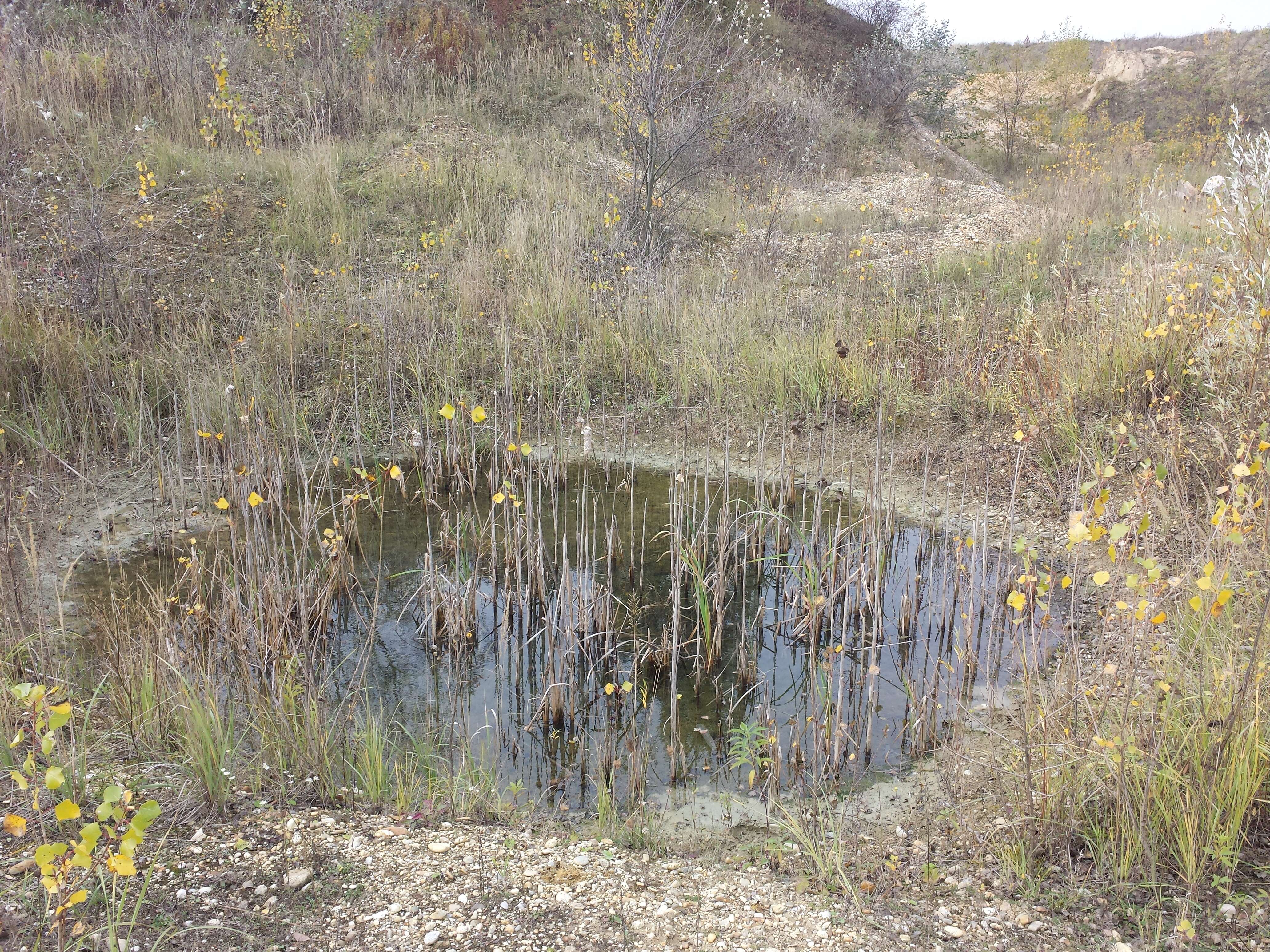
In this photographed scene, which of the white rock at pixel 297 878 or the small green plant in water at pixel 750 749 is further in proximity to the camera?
the small green plant in water at pixel 750 749

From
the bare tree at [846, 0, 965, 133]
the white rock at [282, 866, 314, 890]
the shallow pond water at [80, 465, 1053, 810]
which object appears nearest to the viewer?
the white rock at [282, 866, 314, 890]

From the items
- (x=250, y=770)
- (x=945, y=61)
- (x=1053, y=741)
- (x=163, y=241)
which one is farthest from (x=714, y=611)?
(x=945, y=61)

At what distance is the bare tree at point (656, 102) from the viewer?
303 inches

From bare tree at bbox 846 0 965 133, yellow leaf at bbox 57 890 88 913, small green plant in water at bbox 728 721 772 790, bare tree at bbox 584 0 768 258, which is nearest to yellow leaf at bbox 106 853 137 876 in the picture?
yellow leaf at bbox 57 890 88 913

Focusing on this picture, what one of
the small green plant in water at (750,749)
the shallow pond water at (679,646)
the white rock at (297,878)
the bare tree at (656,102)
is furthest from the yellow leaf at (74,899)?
the bare tree at (656,102)

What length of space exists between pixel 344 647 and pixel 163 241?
5.54m

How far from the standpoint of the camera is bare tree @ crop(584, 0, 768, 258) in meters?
7.69

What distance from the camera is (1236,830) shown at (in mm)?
2107

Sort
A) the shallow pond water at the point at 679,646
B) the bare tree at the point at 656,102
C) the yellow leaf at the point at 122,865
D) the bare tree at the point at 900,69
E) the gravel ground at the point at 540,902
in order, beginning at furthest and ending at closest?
the bare tree at the point at 900,69 < the bare tree at the point at 656,102 < the shallow pond water at the point at 679,646 < the gravel ground at the point at 540,902 < the yellow leaf at the point at 122,865

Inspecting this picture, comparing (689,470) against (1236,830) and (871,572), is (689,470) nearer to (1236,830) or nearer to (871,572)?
(871,572)

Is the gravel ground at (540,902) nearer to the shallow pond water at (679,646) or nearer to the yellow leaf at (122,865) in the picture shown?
the shallow pond water at (679,646)

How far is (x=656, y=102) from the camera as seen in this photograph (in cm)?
786

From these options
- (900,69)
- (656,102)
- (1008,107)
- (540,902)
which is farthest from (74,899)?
(1008,107)

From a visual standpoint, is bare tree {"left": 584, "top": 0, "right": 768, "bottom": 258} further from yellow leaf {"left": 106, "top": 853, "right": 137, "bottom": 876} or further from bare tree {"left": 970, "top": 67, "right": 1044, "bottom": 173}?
bare tree {"left": 970, "top": 67, "right": 1044, "bottom": 173}
